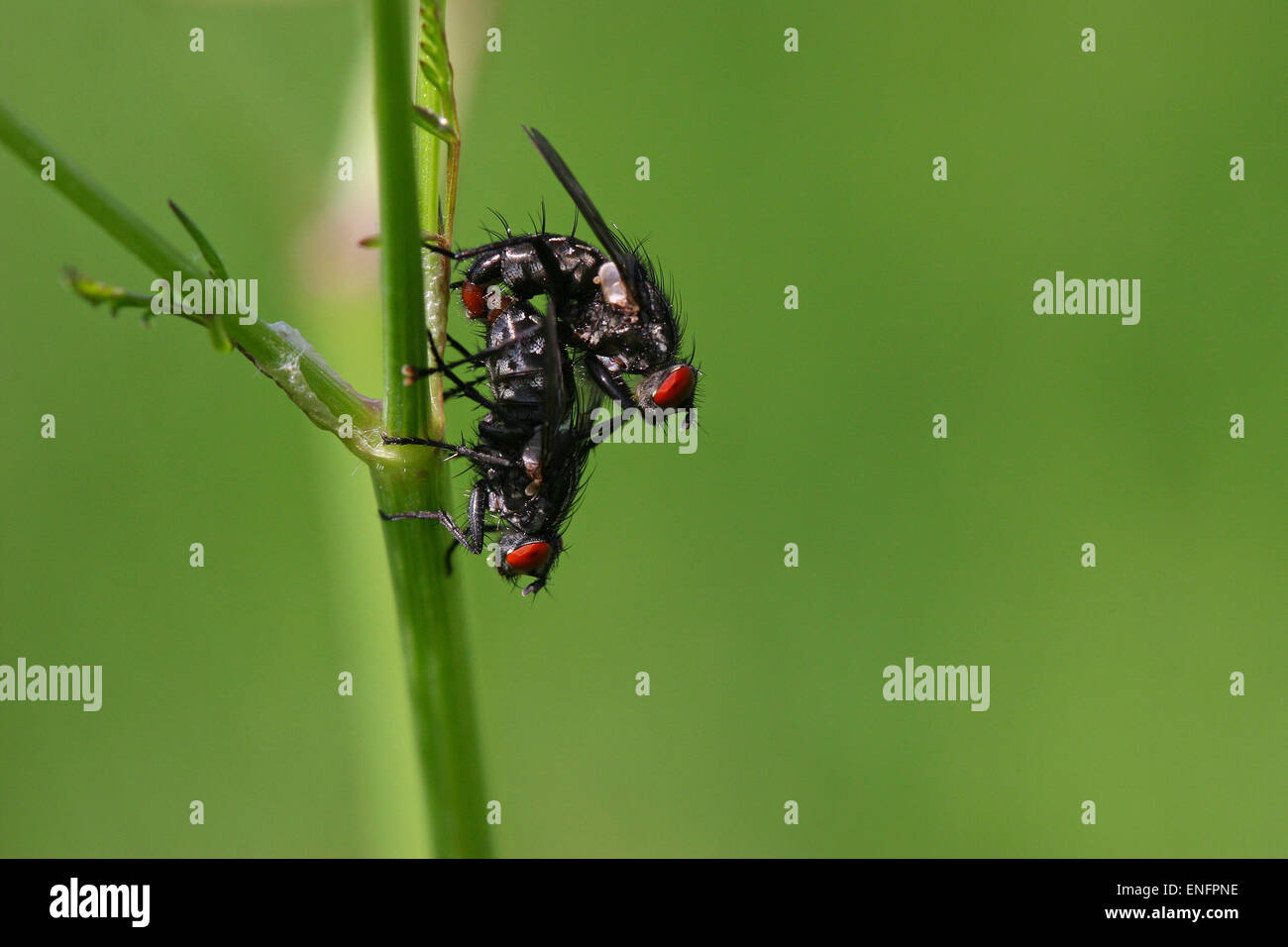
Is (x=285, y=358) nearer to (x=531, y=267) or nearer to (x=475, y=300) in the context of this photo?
(x=475, y=300)

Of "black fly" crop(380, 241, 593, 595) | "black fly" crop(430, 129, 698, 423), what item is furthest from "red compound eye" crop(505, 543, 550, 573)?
"black fly" crop(430, 129, 698, 423)

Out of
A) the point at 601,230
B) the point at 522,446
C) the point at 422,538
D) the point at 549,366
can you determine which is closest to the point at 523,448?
the point at 522,446

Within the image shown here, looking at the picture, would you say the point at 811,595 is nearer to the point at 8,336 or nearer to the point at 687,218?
the point at 687,218

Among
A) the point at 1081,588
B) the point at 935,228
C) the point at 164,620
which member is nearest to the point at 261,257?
the point at 164,620

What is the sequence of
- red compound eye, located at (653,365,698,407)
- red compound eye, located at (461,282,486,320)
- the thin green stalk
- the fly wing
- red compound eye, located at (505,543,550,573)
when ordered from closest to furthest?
the thin green stalk → the fly wing → red compound eye, located at (505,543,550,573) → red compound eye, located at (461,282,486,320) → red compound eye, located at (653,365,698,407)

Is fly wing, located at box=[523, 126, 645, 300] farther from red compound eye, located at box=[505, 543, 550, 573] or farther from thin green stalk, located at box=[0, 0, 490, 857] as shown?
red compound eye, located at box=[505, 543, 550, 573]

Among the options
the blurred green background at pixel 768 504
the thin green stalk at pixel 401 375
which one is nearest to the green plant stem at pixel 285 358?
the thin green stalk at pixel 401 375
